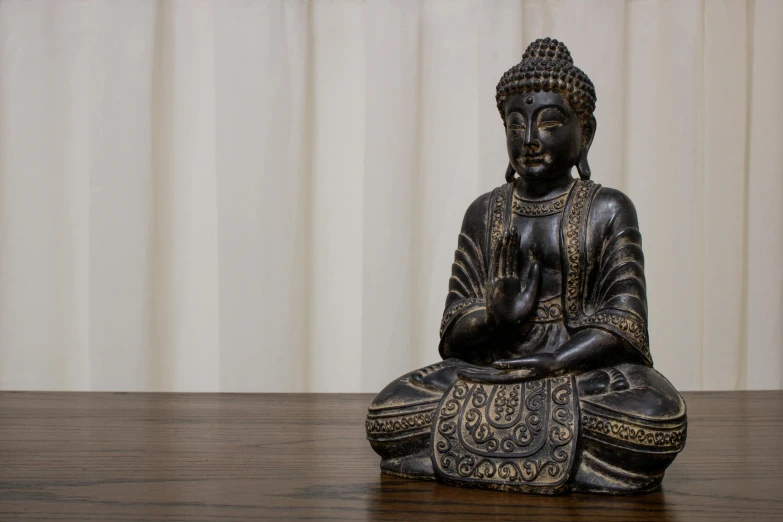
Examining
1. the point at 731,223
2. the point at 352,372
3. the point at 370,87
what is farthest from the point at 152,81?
the point at 731,223

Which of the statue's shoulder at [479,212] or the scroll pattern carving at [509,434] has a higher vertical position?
the statue's shoulder at [479,212]

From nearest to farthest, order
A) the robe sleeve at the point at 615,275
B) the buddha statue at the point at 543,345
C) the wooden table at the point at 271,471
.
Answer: the wooden table at the point at 271,471 < the buddha statue at the point at 543,345 < the robe sleeve at the point at 615,275

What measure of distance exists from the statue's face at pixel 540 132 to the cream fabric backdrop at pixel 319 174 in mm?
1118

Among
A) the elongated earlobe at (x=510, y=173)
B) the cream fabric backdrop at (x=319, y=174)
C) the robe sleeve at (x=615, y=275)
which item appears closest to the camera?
the robe sleeve at (x=615, y=275)

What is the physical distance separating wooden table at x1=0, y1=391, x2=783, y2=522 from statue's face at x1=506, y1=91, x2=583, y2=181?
1.95ft

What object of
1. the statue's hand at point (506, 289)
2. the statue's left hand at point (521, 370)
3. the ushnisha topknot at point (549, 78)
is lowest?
the statue's left hand at point (521, 370)

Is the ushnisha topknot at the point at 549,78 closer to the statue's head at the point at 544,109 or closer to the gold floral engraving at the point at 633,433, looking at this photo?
the statue's head at the point at 544,109

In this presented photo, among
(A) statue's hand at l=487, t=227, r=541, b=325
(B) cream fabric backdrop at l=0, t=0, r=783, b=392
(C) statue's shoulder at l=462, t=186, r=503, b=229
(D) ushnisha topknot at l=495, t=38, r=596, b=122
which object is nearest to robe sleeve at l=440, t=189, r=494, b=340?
(C) statue's shoulder at l=462, t=186, r=503, b=229

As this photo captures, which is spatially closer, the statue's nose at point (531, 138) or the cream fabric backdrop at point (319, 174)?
the statue's nose at point (531, 138)

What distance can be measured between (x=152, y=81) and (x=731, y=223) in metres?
1.82

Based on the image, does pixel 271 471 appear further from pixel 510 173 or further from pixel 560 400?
pixel 510 173

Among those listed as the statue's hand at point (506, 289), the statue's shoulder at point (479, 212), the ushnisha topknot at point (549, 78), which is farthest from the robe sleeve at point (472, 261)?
the ushnisha topknot at point (549, 78)

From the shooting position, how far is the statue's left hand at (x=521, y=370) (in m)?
1.65

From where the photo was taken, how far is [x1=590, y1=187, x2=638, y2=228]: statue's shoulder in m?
1.79
